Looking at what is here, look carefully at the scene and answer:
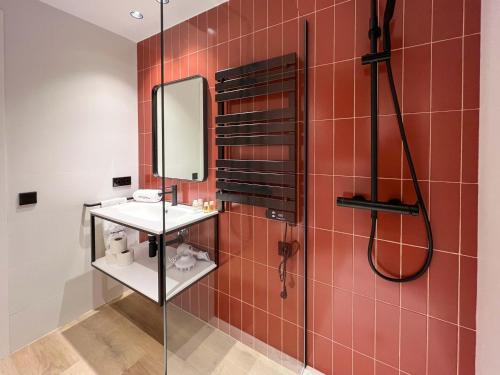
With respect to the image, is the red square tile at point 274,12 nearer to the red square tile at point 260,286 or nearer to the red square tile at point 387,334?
the red square tile at point 260,286

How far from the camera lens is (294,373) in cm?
136

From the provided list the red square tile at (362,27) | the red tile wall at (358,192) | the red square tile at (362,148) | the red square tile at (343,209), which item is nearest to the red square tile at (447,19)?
the red tile wall at (358,192)

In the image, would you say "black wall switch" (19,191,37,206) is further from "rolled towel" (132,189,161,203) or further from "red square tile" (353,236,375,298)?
"red square tile" (353,236,375,298)

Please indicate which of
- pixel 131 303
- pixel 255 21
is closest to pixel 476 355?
pixel 255 21

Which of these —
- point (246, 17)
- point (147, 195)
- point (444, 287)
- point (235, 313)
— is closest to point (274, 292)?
point (235, 313)

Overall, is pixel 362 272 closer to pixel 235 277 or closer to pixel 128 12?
pixel 235 277

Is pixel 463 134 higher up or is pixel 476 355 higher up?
pixel 463 134

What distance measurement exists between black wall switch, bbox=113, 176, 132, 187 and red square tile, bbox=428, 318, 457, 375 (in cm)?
222

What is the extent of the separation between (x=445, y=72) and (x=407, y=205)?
55 centimetres

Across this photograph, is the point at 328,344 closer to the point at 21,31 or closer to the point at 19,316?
the point at 19,316

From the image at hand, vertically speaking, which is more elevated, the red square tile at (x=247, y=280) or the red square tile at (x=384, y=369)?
the red square tile at (x=247, y=280)

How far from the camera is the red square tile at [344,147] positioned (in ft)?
3.78

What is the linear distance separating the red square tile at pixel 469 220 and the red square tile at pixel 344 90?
0.56 metres

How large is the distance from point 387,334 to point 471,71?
46.1 inches
